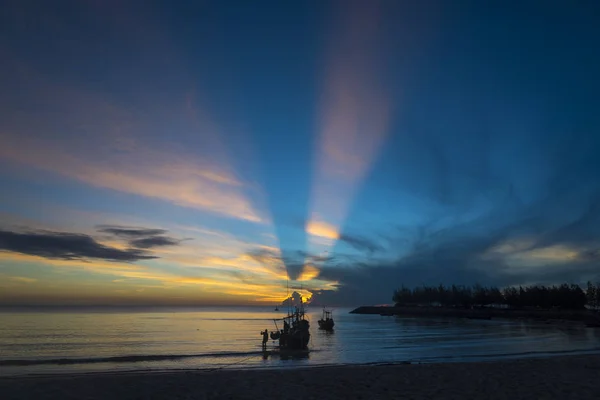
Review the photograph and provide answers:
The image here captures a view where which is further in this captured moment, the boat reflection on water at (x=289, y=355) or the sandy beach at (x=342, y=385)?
the boat reflection on water at (x=289, y=355)

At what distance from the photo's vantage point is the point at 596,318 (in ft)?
389

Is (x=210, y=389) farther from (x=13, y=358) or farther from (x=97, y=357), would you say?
(x=13, y=358)

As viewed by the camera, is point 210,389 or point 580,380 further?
point 580,380

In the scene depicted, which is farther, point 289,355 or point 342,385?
point 289,355

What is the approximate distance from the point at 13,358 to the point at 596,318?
13487cm

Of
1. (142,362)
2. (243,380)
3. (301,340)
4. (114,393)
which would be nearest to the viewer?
(114,393)

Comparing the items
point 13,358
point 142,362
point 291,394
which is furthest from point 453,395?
point 13,358

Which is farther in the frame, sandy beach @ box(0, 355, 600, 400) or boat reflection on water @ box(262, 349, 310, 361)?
boat reflection on water @ box(262, 349, 310, 361)

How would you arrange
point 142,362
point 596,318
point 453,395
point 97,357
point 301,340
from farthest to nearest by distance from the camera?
point 596,318
point 301,340
point 97,357
point 142,362
point 453,395

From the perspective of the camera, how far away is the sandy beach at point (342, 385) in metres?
17.5

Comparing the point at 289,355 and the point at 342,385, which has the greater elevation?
the point at 342,385

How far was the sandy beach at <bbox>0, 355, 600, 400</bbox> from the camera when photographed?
17531 millimetres

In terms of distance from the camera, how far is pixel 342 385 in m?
19.8

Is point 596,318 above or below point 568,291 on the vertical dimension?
below
